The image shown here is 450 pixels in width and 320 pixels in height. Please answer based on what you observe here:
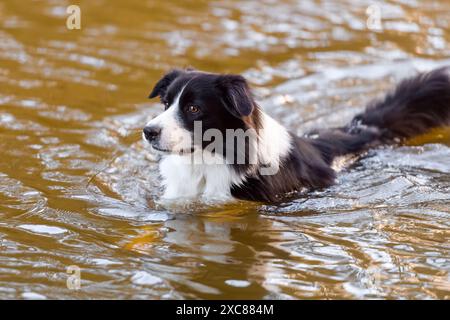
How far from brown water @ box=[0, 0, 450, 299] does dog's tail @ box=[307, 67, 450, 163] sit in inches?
6.8

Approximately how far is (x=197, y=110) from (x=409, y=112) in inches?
106

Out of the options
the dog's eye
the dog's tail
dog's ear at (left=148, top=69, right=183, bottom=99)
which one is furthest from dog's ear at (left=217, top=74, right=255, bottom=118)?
the dog's tail

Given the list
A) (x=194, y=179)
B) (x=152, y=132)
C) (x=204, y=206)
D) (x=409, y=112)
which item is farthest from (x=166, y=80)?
(x=409, y=112)

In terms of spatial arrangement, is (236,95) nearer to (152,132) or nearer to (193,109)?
(193,109)

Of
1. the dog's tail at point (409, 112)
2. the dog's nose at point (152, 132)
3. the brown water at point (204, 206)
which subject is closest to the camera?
the brown water at point (204, 206)

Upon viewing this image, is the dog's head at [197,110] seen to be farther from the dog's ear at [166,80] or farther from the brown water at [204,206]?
the brown water at [204,206]

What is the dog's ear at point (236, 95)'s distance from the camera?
6.02 m

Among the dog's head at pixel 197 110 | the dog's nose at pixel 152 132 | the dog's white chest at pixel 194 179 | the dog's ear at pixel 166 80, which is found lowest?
the dog's white chest at pixel 194 179

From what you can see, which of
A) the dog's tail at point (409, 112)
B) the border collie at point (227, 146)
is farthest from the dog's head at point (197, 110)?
the dog's tail at point (409, 112)

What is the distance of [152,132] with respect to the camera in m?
6.02

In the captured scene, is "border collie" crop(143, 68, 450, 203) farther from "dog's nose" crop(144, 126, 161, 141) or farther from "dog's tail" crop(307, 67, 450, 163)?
"dog's tail" crop(307, 67, 450, 163)

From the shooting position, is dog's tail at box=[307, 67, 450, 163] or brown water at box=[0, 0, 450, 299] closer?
brown water at box=[0, 0, 450, 299]

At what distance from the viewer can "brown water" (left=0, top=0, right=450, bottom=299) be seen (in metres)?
5.34

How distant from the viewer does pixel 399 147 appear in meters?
7.87
